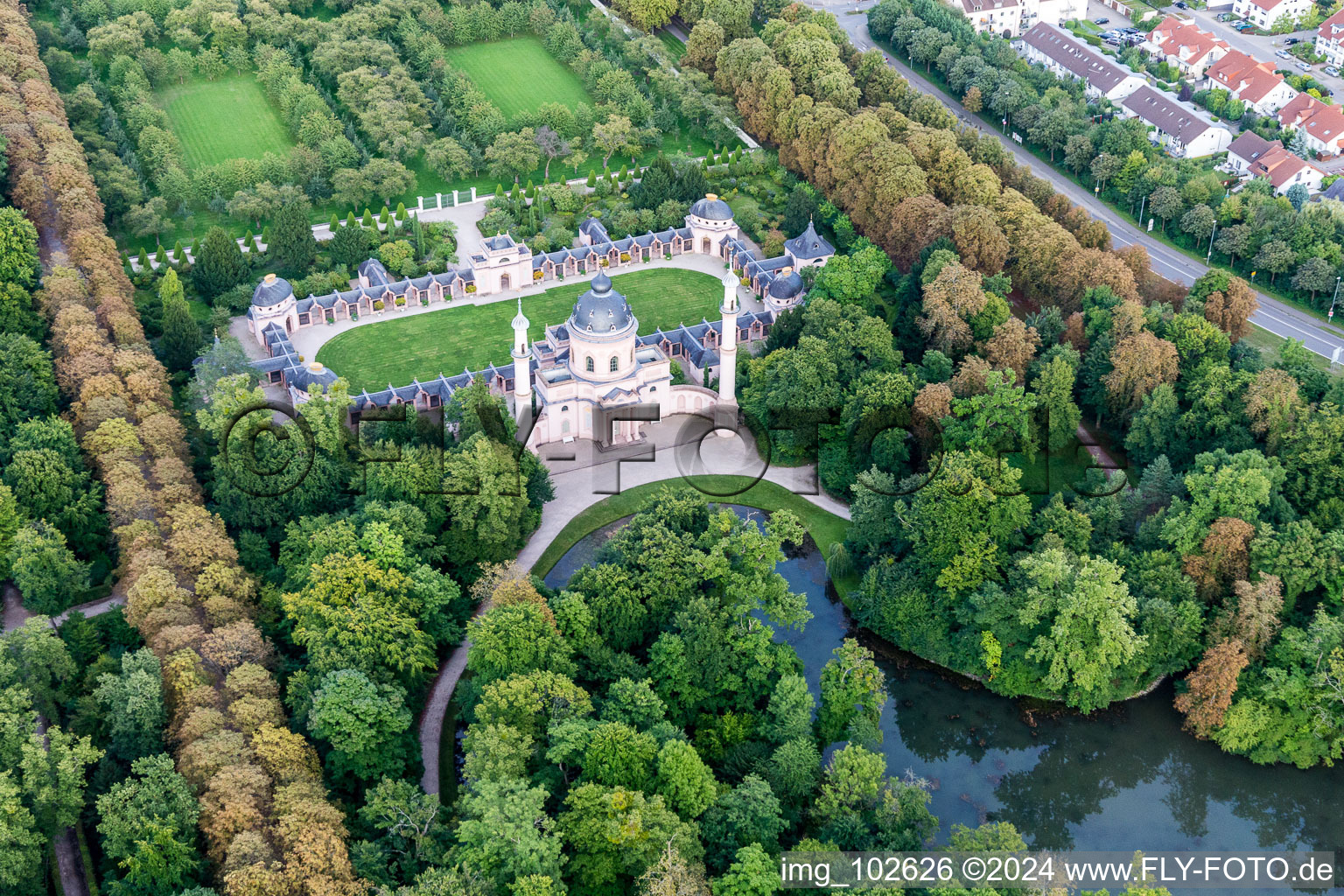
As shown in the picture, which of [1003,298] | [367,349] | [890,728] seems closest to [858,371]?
[1003,298]

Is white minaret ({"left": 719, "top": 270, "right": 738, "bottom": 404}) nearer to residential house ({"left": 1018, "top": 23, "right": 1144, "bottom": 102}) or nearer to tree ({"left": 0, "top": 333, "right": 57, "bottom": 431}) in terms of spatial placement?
tree ({"left": 0, "top": 333, "right": 57, "bottom": 431})

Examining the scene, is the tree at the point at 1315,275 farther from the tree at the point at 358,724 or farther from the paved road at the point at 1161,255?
the tree at the point at 358,724

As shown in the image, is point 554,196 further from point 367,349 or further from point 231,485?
point 231,485

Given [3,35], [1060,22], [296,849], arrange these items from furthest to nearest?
[1060,22], [3,35], [296,849]

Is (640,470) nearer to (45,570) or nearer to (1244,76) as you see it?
(45,570)

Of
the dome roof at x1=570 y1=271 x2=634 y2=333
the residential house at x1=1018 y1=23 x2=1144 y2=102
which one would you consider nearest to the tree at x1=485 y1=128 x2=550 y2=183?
the dome roof at x1=570 y1=271 x2=634 y2=333

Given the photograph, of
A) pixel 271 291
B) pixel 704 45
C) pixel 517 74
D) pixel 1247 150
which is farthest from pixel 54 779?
pixel 1247 150

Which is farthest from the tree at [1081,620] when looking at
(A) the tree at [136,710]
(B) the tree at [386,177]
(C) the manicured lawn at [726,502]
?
(B) the tree at [386,177]
